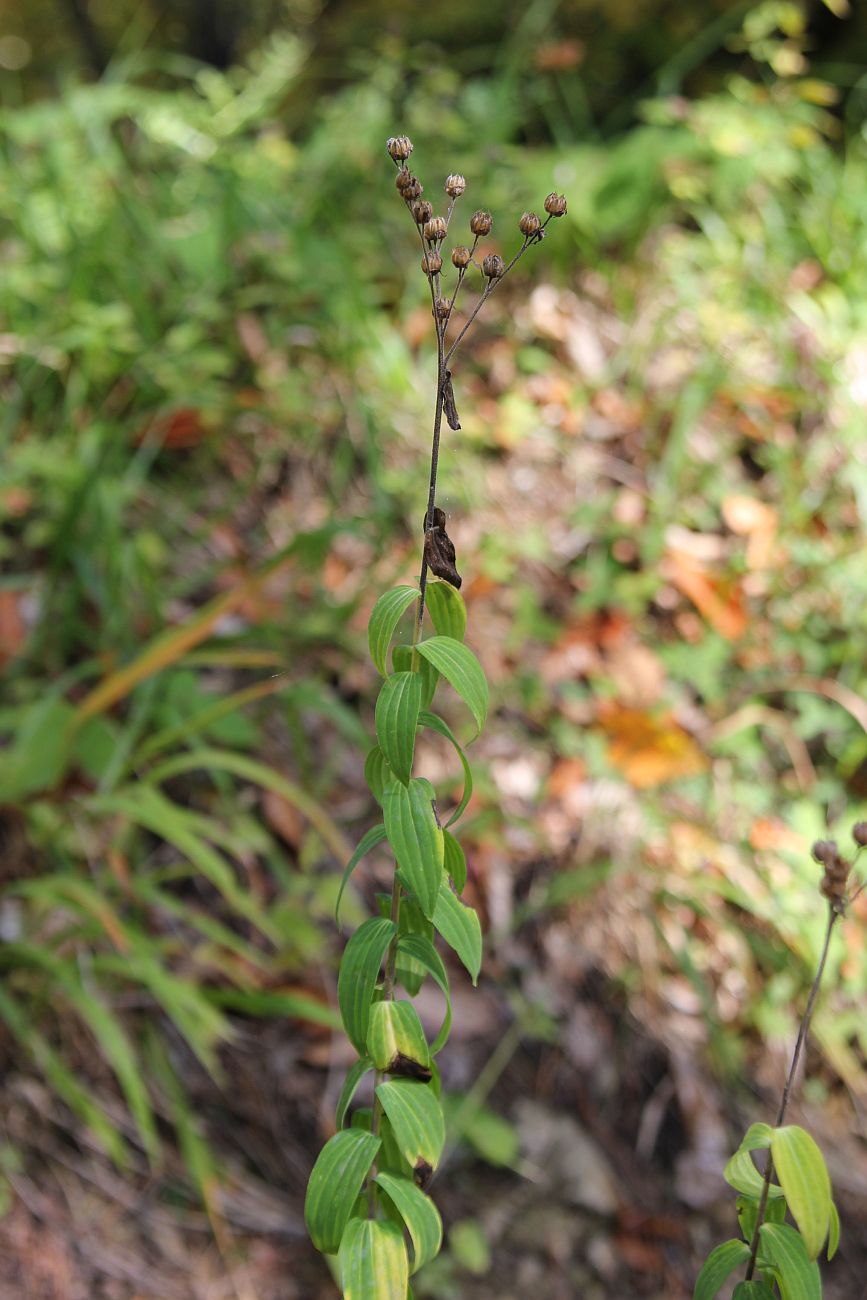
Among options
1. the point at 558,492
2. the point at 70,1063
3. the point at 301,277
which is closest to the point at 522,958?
the point at 70,1063

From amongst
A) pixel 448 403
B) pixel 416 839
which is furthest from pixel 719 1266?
pixel 448 403

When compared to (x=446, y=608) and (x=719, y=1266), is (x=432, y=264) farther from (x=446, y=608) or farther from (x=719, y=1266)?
(x=719, y=1266)

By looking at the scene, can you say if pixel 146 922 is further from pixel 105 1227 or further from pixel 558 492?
A: pixel 558 492

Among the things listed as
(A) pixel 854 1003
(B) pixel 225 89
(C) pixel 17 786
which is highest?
(B) pixel 225 89


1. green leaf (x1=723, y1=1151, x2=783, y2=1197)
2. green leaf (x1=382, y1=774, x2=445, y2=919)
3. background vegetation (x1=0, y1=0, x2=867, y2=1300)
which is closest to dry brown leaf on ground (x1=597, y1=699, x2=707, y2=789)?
background vegetation (x1=0, y1=0, x2=867, y2=1300)

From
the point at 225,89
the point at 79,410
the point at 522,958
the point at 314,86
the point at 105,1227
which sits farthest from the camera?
the point at 314,86

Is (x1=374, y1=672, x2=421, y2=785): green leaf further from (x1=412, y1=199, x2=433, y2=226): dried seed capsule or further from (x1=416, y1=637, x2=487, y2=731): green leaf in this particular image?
(x1=412, y1=199, x2=433, y2=226): dried seed capsule
